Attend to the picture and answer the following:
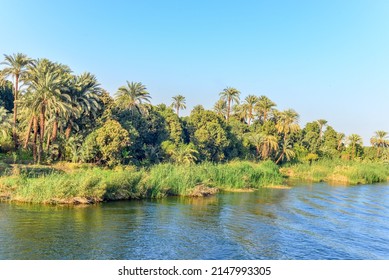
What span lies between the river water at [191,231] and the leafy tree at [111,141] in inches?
580

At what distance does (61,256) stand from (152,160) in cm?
3672

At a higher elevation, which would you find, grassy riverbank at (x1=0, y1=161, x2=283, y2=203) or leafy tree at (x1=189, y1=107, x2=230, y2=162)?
leafy tree at (x1=189, y1=107, x2=230, y2=162)

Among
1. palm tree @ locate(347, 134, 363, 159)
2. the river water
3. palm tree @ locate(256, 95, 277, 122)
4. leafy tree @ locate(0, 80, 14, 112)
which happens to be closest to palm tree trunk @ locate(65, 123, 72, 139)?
leafy tree @ locate(0, 80, 14, 112)

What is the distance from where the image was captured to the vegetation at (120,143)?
30016mm

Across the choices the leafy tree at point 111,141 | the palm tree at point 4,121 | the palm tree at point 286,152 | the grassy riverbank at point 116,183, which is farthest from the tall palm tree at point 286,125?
the palm tree at point 4,121

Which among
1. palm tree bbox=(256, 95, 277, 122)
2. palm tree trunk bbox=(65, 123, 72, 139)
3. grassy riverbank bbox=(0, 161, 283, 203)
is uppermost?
palm tree bbox=(256, 95, 277, 122)

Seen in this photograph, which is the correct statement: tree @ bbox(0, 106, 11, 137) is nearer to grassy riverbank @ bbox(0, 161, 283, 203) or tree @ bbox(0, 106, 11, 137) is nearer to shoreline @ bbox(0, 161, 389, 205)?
shoreline @ bbox(0, 161, 389, 205)

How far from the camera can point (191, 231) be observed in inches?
794

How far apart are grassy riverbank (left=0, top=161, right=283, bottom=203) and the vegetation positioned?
8 cm

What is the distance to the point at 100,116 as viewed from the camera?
50.7 metres

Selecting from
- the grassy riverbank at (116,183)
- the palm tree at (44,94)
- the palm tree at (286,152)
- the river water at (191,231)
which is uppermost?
the palm tree at (44,94)

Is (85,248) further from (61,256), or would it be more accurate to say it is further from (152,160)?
(152,160)

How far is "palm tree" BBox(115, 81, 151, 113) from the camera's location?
2249 inches

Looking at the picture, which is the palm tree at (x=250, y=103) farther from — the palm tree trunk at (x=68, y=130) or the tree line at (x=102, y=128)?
the palm tree trunk at (x=68, y=130)
